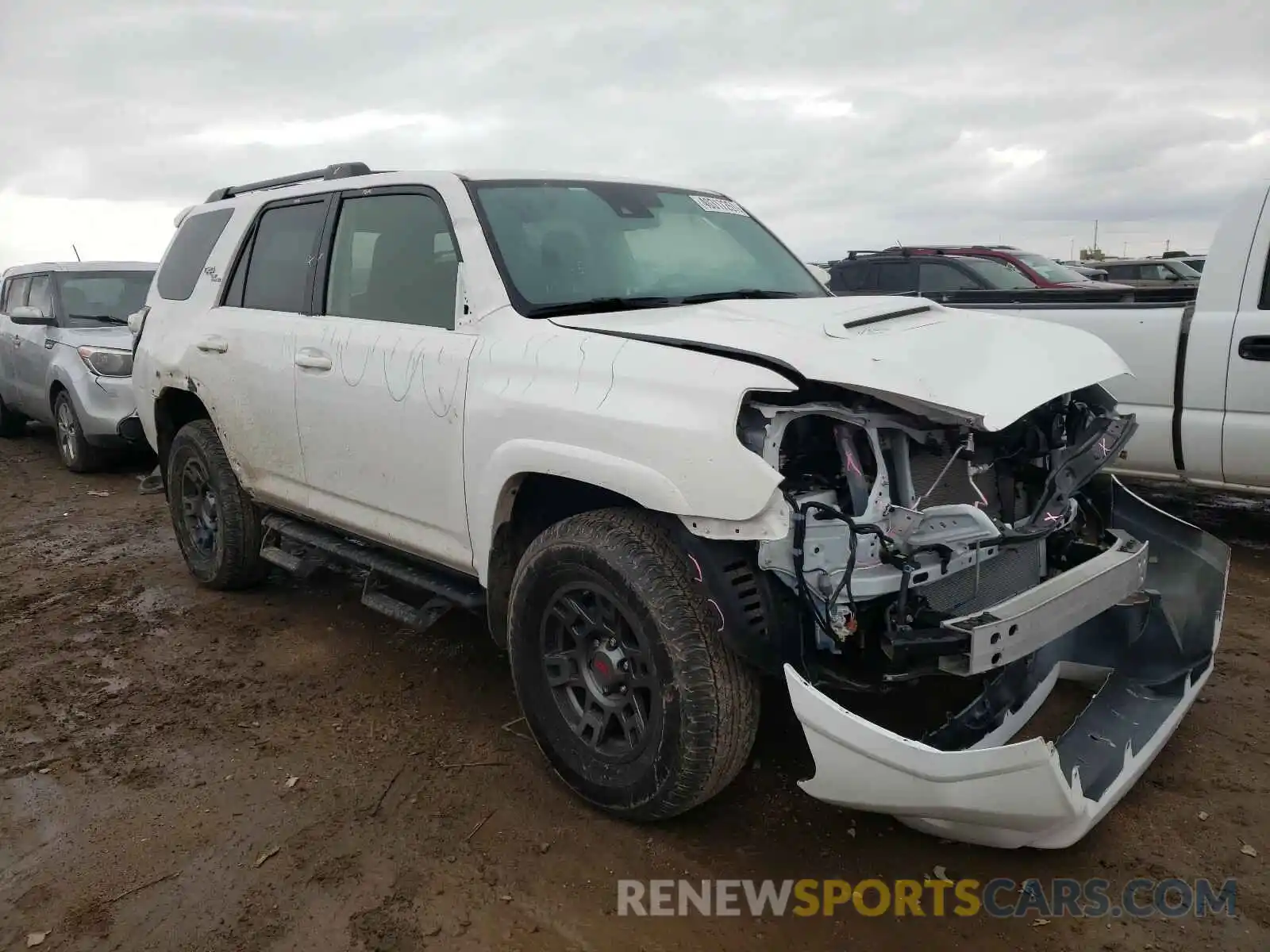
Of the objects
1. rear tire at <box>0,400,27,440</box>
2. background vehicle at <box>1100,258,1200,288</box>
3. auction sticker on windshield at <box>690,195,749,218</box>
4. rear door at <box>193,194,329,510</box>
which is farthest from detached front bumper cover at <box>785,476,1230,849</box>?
background vehicle at <box>1100,258,1200,288</box>

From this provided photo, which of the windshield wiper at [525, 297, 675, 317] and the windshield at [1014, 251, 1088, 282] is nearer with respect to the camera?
the windshield wiper at [525, 297, 675, 317]

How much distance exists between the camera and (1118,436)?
127 inches

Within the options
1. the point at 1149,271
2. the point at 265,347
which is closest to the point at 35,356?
the point at 265,347

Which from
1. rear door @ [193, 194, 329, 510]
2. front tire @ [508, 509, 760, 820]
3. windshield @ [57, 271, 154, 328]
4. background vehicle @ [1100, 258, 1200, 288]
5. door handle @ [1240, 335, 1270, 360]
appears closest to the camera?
front tire @ [508, 509, 760, 820]

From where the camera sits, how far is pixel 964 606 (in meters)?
2.85

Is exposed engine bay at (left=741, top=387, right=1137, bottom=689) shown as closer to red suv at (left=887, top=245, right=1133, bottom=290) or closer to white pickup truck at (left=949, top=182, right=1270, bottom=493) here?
white pickup truck at (left=949, top=182, right=1270, bottom=493)

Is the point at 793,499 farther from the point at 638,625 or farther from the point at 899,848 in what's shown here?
the point at 899,848

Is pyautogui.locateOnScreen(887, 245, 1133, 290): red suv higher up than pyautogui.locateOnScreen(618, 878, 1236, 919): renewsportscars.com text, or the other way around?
pyautogui.locateOnScreen(887, 245, 1133, 290): red suv

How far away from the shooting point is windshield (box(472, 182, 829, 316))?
133 inches

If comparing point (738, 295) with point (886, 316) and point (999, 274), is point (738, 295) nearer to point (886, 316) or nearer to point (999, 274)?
point (886, 316)

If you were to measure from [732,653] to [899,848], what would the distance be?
0.80m

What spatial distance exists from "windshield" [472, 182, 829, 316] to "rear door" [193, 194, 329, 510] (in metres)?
1.12

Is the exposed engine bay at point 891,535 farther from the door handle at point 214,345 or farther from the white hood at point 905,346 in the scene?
the door handle at point 214,345

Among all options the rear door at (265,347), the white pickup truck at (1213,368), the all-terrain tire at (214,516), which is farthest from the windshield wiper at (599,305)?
the white pickup truck at (1213,368)
